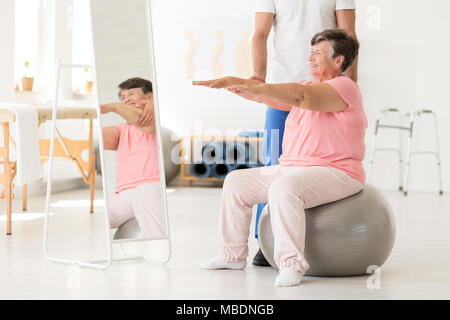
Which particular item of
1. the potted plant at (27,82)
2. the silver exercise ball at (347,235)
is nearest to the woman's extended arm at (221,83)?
the silver exercise ball at (347,235)

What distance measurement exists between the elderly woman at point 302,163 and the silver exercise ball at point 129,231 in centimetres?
32

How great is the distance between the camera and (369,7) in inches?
305

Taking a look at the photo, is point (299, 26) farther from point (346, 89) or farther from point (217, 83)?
point (217, 83)

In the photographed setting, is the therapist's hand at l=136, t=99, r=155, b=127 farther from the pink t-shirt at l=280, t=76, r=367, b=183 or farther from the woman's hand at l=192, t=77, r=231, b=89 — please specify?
the pink t-shirt at l=280, t=76, r=367, b=183

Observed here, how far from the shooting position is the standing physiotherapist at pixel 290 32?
11.0 feet

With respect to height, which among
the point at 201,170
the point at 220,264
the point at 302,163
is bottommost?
the point at 201,170

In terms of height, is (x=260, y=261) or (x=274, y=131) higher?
(x=274, y=131)

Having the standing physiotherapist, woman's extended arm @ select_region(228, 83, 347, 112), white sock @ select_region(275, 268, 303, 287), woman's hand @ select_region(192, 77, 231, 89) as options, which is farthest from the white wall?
woman's hand @ select_region(192, 77, 231, 89)

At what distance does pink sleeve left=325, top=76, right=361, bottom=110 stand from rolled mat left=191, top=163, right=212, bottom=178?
15.8ft

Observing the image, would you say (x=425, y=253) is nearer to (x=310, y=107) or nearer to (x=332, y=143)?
(x=332, y=143)

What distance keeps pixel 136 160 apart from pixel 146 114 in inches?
7.7

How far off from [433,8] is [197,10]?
2.51m

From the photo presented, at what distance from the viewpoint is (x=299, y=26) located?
338cm

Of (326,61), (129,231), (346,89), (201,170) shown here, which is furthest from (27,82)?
(346,89)
